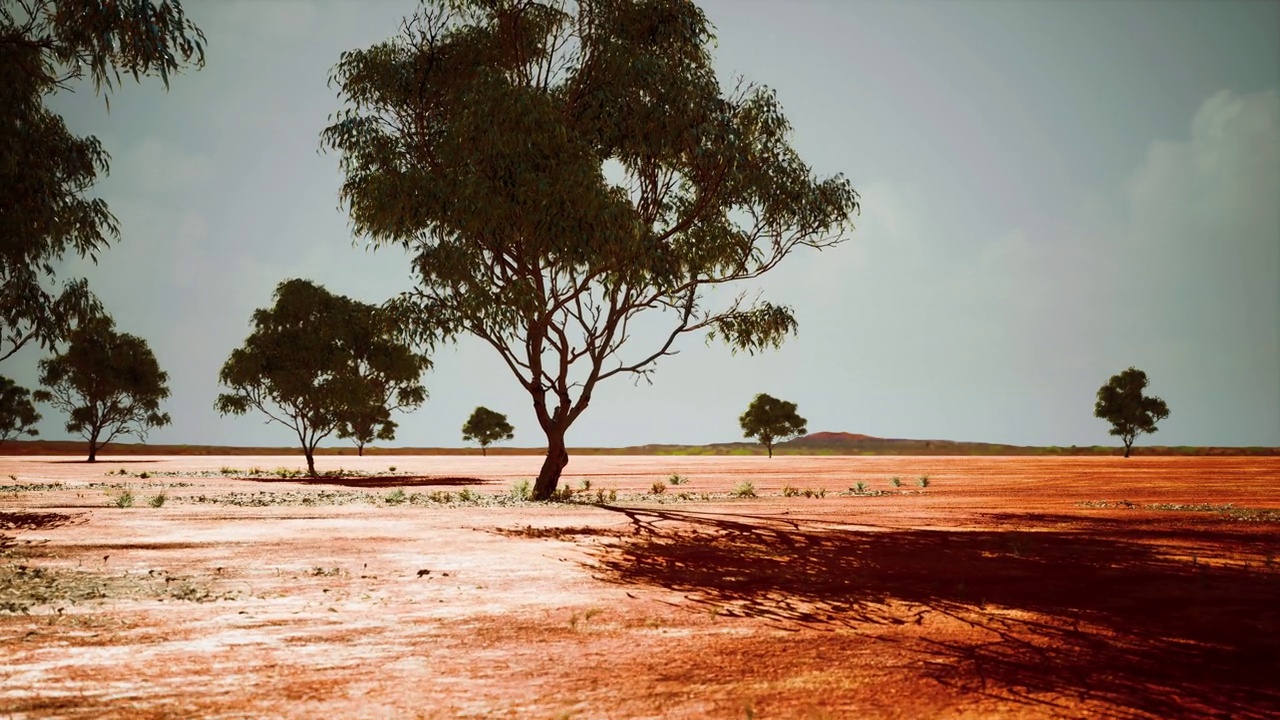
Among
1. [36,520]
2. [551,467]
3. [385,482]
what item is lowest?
[385,482]

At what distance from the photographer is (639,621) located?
991 cm

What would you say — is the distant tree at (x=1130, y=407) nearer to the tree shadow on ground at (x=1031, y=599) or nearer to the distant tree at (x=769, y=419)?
the distant tree at (x=769, y=419)

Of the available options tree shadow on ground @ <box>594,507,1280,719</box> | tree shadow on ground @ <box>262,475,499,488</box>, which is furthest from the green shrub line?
tree shadow on ground @ <box>262,475,499,488</box>

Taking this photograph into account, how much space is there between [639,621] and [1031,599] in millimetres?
5248

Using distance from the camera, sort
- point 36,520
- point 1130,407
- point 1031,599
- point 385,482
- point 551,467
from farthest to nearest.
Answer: point 1130,407 < point 385,482 < point 551,467 < point 36,520 < point 1031,599

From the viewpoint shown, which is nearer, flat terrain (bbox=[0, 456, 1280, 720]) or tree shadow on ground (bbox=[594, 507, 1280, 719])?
flat terrain (bbox=[0, 456, 1280, 720])

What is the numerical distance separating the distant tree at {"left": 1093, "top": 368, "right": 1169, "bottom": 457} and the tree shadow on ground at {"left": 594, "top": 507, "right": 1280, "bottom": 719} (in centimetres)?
12449

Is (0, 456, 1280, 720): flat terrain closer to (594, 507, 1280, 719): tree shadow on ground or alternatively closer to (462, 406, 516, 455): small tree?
(594, 507, 1280, 719): tree shadow on ground

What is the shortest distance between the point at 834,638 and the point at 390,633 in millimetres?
4561

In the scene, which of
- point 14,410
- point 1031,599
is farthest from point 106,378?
point 1031,599

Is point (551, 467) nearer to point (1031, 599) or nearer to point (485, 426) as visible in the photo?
point (1031, 599)

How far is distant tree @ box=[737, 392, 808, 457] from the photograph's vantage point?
447 feet

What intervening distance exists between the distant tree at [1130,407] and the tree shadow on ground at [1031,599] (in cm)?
12449

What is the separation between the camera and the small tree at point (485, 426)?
147 m
